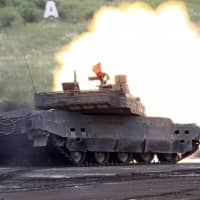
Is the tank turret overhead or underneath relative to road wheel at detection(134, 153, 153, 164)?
overhead

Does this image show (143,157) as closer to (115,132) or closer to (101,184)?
(115,132)

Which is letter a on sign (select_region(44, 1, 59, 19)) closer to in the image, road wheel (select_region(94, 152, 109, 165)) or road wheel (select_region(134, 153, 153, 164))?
road wheel (select_region(134, 153, 153, 164))

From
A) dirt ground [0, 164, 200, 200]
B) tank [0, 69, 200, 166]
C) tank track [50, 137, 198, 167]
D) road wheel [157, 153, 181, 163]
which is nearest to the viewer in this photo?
dirt ground [0, 164, 200, 200]

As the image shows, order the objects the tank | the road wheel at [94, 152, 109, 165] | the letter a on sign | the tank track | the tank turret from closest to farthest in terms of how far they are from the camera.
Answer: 1. the tank
2. the tank track
3. the tank turret
4. the road wheel at [94, 152, 109, 165]
5. the letter a on sign

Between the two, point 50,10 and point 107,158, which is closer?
point 107,158

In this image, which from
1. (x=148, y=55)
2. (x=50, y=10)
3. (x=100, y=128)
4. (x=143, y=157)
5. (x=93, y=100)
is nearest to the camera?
(x=93, y=100)

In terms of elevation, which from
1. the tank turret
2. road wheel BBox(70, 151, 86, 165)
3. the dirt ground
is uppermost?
the tank turret

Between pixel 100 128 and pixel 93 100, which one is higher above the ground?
pixel 93 100

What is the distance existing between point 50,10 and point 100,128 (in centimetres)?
4105

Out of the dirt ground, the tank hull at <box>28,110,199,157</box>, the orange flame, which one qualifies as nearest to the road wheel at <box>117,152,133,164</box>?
the tank hull at <box>28,110,199,157</box>

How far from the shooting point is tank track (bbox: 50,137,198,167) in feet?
108

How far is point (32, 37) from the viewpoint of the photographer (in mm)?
65938

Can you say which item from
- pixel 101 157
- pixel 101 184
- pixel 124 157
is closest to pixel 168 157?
pixel 124 157

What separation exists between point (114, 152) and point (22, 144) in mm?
3002
